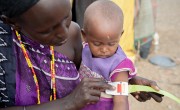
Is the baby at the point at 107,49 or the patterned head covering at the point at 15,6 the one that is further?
the baby at the point at 107,49

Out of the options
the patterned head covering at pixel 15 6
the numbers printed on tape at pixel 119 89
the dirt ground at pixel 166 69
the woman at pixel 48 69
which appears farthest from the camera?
the dirt ground at pixel 166 69

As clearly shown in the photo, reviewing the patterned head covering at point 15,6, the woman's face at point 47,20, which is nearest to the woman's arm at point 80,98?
the woman's face at point 47,20

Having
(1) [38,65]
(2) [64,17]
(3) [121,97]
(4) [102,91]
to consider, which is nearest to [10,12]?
(2) [64,17]

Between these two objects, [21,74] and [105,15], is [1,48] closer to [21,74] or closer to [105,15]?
[21,74]

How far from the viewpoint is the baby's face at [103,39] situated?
61.3 inches

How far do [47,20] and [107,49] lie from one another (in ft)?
1.54

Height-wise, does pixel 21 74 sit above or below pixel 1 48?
below

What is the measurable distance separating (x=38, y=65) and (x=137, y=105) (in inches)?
107

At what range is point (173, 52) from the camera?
5.55m

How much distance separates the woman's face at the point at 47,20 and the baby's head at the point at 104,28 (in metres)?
0.31

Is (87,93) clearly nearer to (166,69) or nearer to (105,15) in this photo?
(105,15)

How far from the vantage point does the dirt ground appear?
13.2 ft

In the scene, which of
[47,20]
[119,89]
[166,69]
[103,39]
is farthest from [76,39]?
[166,69]

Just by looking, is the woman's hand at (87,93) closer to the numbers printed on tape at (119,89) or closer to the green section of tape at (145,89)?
the numbers printed on tape at (119,89)
